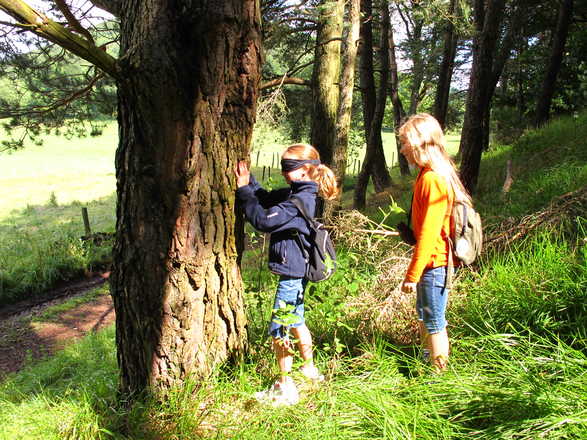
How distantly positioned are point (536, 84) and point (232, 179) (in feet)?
49.4

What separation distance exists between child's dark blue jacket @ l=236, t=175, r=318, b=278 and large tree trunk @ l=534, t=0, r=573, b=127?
413 inches

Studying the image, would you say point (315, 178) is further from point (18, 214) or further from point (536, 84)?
point (18, 214)

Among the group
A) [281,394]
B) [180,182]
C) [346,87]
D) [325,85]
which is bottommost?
[281,394]

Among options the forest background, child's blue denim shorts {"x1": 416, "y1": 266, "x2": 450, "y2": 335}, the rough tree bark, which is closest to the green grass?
the forest background

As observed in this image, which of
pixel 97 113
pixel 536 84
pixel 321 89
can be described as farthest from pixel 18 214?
pixel 536 84

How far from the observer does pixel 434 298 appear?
8.09 ft

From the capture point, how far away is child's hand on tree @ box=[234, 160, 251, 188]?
2.44 metres

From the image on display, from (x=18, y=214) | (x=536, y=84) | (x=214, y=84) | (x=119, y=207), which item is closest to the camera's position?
(x=214, y=84)

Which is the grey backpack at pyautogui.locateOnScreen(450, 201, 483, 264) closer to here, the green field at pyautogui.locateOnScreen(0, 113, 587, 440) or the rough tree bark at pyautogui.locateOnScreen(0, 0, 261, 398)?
the green field at pyautogui.locateOnScreen(0, 113, 587, 440)

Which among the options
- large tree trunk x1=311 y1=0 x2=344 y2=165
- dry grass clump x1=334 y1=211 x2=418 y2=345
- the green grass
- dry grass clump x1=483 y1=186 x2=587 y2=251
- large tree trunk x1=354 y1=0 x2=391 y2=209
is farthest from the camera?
large tree trunk x1=354 y1=0 x2=391 y2=209

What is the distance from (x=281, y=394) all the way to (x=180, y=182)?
1.32 meters

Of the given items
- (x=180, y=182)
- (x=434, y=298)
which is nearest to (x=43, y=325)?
(x=180, y=182)

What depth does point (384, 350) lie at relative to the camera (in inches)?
104

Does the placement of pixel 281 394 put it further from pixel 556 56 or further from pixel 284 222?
pixel 556 56
